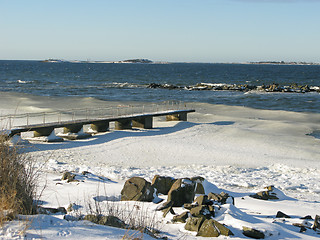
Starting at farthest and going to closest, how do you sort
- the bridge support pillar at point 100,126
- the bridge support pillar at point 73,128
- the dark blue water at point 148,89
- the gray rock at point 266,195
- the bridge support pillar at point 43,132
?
the dark blue water at point 148,89
the bridge support pillar at point 100,126
the bridge support pillar at point 73,128
the bridge support pillar at point 43,132
the gray rock at point 266,195

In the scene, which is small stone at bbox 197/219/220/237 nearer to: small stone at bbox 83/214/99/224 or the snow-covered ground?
the snow-covered ground

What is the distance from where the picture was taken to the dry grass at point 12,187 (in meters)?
5.38

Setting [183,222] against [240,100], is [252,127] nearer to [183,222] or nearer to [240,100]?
[183,222]

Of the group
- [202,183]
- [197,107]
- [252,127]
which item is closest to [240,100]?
[197,107]

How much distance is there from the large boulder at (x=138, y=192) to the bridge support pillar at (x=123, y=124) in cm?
1484

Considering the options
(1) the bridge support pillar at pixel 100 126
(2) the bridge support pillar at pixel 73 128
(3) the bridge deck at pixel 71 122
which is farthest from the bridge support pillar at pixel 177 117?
(2) the bridge support pillar at pixel 73 128

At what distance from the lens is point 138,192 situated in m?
8.50

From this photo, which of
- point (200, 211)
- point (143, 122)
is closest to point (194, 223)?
point (200, 211)

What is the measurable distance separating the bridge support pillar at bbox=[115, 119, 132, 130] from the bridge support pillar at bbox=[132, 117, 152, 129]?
21.5 inches

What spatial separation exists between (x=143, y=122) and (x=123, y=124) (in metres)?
1.30

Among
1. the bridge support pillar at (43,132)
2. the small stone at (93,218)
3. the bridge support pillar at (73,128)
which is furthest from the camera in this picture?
the bridge support pillar at (73,128)

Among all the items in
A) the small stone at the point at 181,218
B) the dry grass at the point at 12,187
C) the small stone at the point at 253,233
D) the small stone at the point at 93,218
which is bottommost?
the small stone at the point at 253,233

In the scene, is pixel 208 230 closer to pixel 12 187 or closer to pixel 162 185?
pixel 12 187

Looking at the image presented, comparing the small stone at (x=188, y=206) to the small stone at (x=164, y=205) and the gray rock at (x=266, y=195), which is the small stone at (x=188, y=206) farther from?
the gray rock at (x=266, y=195)
